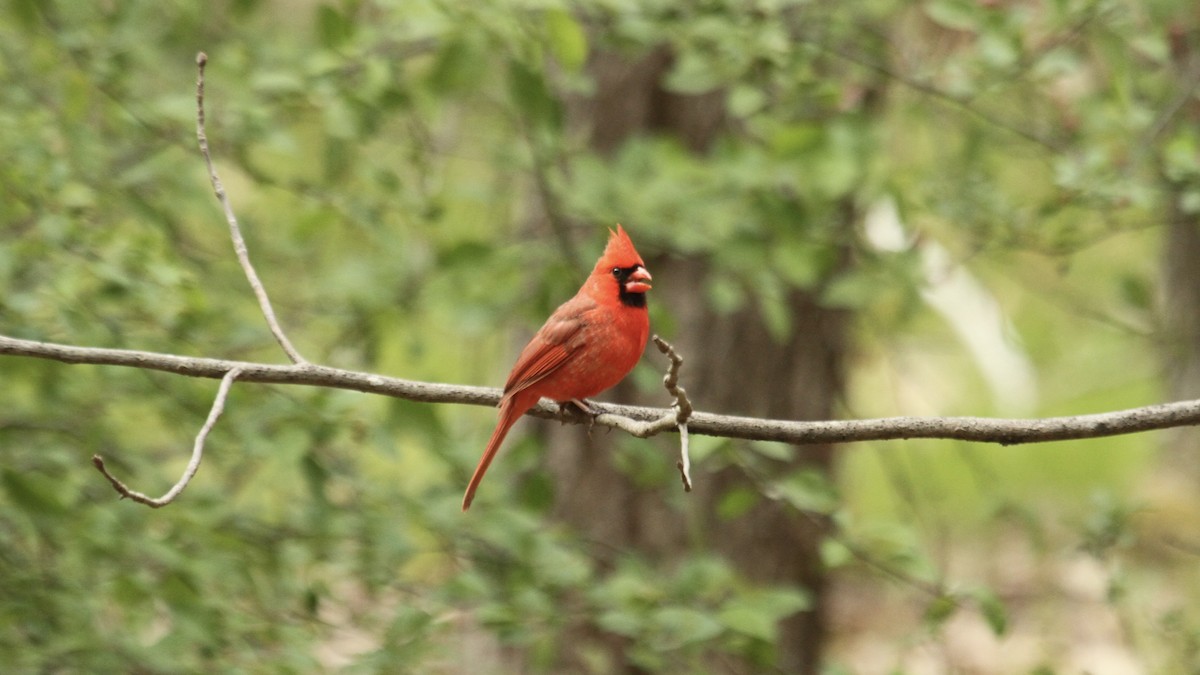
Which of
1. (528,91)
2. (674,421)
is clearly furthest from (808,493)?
(674,421)

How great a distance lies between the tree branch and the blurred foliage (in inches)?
36.9

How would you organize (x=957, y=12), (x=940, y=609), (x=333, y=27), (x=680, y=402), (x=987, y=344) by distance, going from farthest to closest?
(x=987, y=344)
(x=957, y=12)
(x=333, y=27)
(x=940, y=609)
(x=680, y=402)

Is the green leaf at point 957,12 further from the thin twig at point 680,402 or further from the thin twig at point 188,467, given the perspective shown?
the thin twig at point 188,467

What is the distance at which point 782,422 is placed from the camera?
2.16 meters

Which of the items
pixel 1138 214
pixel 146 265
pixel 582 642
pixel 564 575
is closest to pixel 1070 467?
pixel 1138 214

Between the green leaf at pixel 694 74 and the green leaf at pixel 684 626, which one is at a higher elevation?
the green leaf at pixel 694 74

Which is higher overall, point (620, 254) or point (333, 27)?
point (333, 27)

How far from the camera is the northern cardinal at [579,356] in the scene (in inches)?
117

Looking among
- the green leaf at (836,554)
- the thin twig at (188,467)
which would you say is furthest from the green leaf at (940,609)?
the thin twig at (188,467)

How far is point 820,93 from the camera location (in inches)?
145

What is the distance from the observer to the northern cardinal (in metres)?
2.98

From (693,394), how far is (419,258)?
3.85ft

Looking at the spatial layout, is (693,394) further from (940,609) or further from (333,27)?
(333,27)

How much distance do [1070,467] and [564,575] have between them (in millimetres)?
4826
